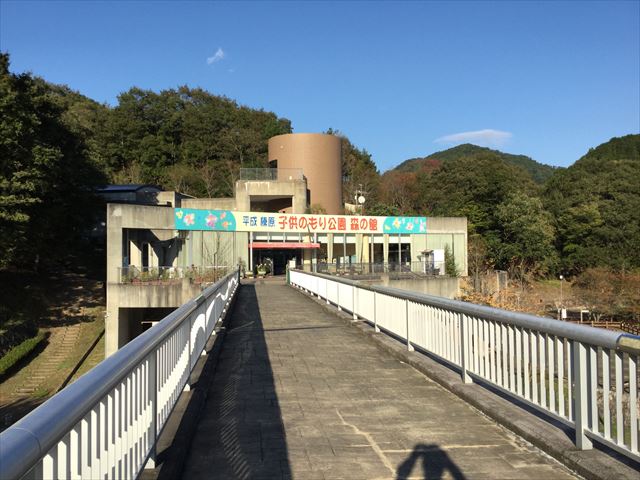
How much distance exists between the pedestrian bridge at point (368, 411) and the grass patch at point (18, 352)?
21.1 m

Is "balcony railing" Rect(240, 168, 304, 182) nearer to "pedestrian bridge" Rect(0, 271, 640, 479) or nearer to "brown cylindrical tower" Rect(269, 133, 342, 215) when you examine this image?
"brown cylindrical tower" Rect(269, 133, 342, 215)

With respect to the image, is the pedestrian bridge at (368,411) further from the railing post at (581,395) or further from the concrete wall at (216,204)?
the concrete wall at (216,204)

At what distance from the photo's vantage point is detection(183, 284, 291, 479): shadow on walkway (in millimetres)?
3717

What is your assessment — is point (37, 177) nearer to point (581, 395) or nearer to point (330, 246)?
point (330, 246)

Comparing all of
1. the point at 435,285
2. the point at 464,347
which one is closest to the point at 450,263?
the point at 435,285

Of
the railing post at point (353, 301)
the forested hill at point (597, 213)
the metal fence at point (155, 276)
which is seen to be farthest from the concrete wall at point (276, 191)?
the railing post at point (353, 301)

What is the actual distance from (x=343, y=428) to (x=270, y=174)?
41956 mm

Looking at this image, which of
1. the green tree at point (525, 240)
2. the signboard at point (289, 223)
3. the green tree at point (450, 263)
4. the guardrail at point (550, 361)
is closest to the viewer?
the guardrail at point (550, 361)

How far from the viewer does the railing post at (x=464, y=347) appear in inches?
223

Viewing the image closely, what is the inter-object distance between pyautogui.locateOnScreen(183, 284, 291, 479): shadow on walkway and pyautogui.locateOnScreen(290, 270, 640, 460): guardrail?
2102 millimetres

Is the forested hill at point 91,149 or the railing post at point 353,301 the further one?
the forested hill at point 91,149

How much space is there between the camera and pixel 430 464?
12.4 ft

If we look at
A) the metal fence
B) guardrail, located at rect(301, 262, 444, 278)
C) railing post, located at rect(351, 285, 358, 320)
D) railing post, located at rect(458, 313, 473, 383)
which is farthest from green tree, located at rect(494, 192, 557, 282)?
railing post, located at rect(458, 313, 473, 383)

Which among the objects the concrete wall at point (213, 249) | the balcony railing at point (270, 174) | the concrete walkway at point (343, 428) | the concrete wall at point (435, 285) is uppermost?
the balcony railing at point (270, 174)
